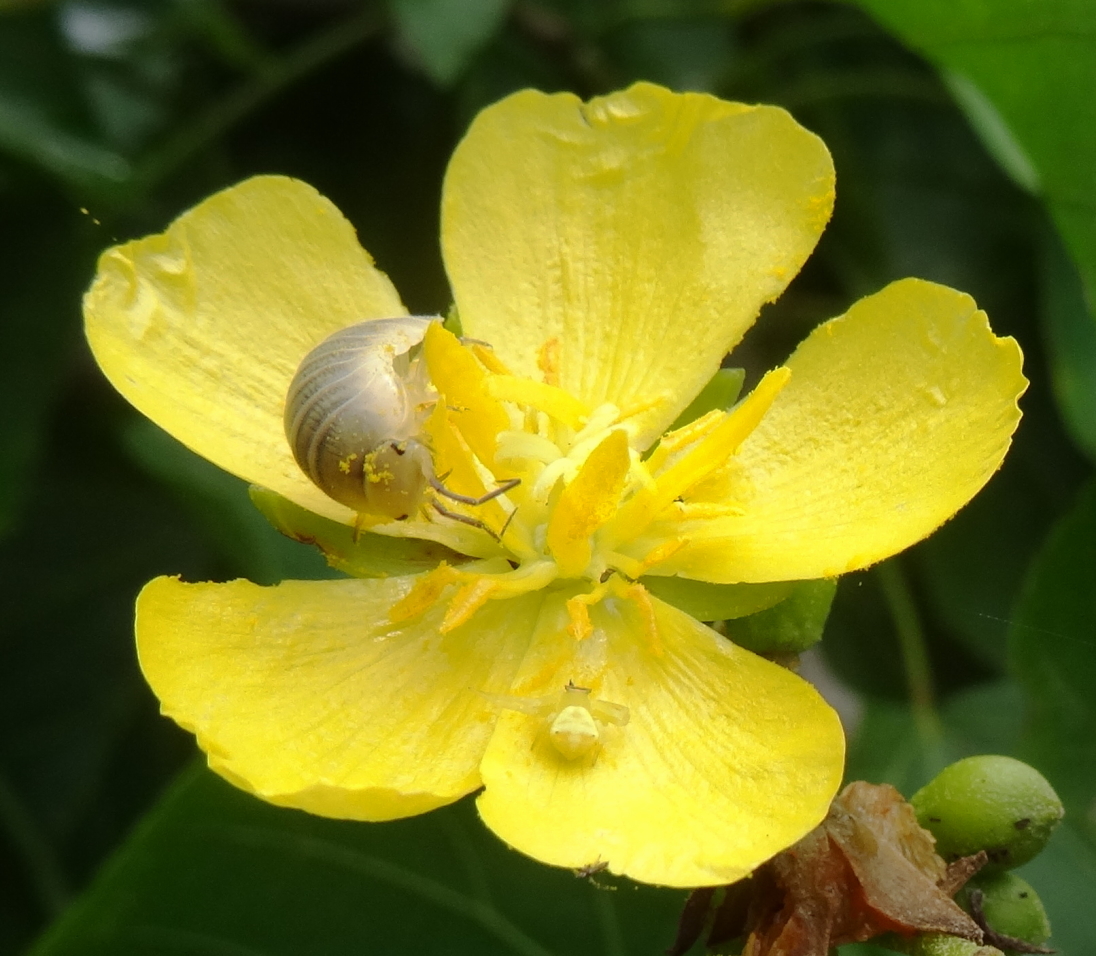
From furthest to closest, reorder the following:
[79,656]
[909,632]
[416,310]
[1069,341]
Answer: [79,656], [416,310], [909,632], [1069,341]

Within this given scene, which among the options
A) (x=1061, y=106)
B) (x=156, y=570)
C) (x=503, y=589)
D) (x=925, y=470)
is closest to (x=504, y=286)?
(x=503, y=589)

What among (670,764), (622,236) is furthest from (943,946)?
(622,236)

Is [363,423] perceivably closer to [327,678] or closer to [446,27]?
[327,678]

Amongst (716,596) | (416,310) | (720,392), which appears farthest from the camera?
(416,310)

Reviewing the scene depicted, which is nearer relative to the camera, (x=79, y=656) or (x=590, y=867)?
(x=590, y=867)

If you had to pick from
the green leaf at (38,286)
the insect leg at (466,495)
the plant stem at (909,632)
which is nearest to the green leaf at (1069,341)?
the plant stem at (909,632)

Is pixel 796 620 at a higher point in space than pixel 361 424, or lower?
lower

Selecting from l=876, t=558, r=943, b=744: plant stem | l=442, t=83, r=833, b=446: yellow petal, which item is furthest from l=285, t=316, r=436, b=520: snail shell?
l=876, t=558, r=943, b=744: plant stem

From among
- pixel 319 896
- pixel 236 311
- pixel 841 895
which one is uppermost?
pixel 236 311
